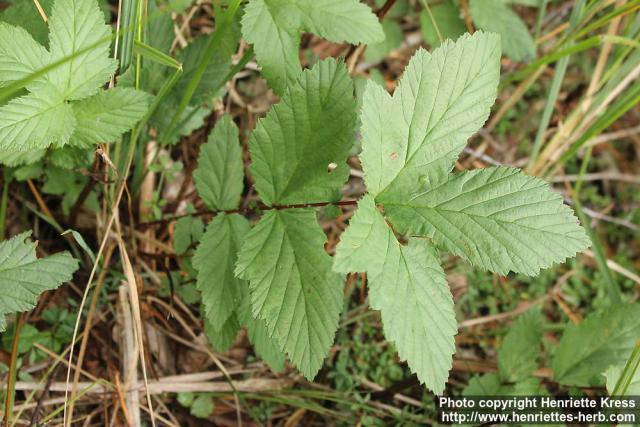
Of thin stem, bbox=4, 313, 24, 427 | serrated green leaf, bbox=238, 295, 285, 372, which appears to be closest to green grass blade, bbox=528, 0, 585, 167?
serrated green leaf, bbox=238, 295, 285, 372

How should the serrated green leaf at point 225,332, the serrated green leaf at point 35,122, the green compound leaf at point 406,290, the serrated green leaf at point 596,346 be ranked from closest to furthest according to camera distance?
the green compound leaf at point 406,290, the serrated green leaf at point 35,122, the serrated green leaf at point 225,332, the serrated green leaf at point 596,346

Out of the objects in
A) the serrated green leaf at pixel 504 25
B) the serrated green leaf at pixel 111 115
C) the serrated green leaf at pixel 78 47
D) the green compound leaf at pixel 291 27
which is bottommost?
the serrated green leaf at pixel 111 115

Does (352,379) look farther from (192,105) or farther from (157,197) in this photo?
(192,105)

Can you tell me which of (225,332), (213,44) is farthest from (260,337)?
(213,44)

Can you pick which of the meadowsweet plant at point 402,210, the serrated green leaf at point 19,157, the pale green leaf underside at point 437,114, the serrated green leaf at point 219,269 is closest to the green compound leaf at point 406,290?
the meadowsweet plant at point 402,210

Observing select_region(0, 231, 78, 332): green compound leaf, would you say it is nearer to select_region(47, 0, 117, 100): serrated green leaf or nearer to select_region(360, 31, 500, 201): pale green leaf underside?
select_region(47, 0, 117, 100): serrated green leaf

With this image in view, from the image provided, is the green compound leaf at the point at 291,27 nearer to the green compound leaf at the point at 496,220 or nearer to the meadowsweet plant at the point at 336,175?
the meadowsweet plant at the point at 336,175

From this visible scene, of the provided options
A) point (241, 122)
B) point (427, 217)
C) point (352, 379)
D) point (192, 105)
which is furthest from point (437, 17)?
point (352, 379)
